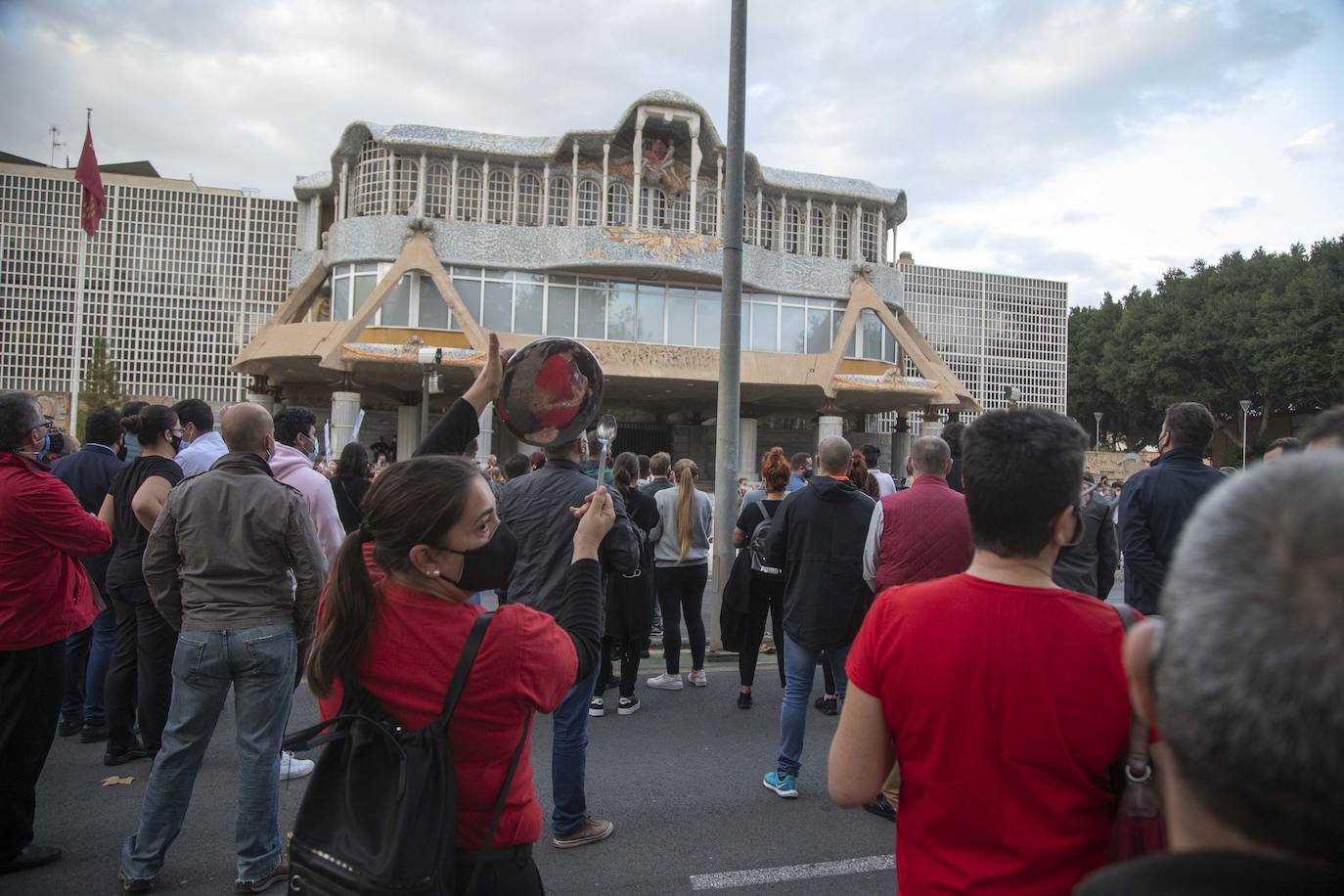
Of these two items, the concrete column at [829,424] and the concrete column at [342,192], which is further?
the concrete column at [829,424]

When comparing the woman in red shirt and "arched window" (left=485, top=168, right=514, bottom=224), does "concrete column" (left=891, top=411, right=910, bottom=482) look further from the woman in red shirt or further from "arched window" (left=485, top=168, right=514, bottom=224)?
the woman in red shirt

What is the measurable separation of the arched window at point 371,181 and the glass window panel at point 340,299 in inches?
92.3

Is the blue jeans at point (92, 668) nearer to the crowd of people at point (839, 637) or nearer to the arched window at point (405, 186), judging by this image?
the crowd of people at point (839, 637)

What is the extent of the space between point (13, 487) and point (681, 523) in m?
4.44

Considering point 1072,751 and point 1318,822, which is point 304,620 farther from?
point 1318,822

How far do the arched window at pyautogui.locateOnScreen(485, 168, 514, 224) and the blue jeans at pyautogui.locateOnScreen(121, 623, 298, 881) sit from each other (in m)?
25.1

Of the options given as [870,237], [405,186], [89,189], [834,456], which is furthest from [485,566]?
[870,237]

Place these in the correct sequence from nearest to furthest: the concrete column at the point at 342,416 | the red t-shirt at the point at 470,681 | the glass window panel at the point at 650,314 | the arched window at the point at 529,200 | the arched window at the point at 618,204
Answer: the red t-shirt at the point at 470,681 → the concrete column at the point at 342,416 → the arched window at the point at 529,200 → the glass window panel at the point at 650,314 → the arched window at the point at 618,204

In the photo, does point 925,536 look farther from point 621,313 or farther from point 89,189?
point 621,313

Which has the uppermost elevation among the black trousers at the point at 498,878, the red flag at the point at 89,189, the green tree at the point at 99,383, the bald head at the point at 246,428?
the red flag at the point at 89,189

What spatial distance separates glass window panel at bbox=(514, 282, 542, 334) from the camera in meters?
26.5

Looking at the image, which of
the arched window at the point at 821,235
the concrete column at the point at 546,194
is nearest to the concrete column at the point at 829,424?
the arched window at the point at 821,235

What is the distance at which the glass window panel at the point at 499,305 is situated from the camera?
86.6 feet

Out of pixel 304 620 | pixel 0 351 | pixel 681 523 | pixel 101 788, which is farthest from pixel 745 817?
pixel 0 351
